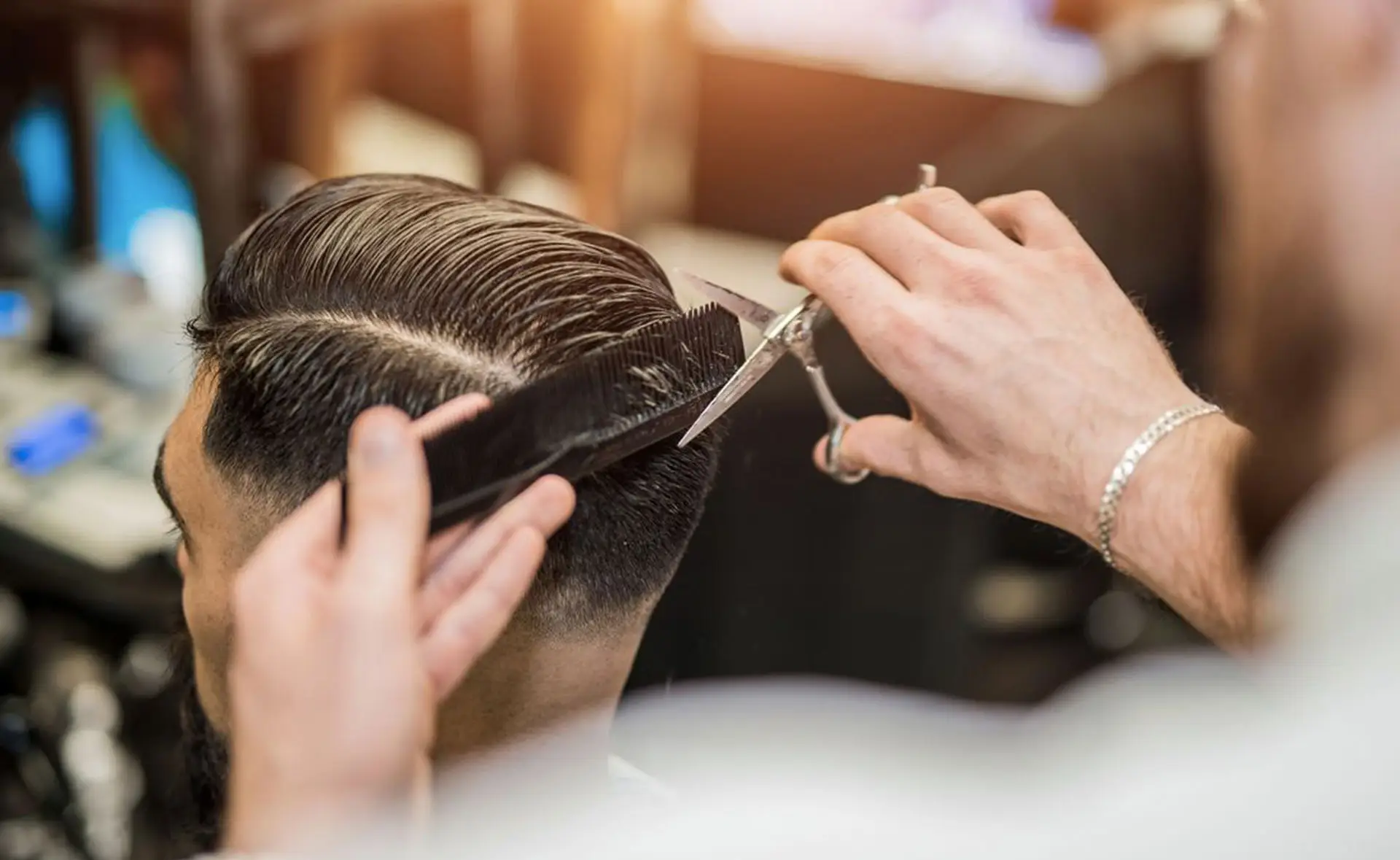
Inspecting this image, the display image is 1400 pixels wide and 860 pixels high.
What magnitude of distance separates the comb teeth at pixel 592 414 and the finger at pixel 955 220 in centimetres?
17

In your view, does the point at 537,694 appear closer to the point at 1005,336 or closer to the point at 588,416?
the point at 588,416

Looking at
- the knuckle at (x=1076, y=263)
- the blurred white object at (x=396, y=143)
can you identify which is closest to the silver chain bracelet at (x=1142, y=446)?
the knuckle at (x=1076, y=263)

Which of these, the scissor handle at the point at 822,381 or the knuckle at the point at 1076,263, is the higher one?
the knuckle at the point at 1076,263

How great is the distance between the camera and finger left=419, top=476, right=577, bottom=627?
742 mm

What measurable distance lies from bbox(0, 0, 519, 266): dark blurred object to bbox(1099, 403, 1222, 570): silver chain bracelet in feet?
5.91

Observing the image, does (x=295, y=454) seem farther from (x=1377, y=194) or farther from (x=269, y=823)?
(x=1377, y=194)

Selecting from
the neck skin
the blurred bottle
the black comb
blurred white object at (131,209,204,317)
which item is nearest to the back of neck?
the neck skin

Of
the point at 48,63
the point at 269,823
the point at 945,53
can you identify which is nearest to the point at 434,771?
the point at 269,823

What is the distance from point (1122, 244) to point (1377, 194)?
114cm

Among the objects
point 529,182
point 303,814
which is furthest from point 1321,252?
point 529,182

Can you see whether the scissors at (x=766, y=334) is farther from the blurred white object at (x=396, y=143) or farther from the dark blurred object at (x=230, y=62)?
the blurred white object at (x=396, y=143)

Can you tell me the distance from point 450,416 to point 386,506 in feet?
0.38

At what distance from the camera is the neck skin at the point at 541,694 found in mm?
972

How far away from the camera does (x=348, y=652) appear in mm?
661
